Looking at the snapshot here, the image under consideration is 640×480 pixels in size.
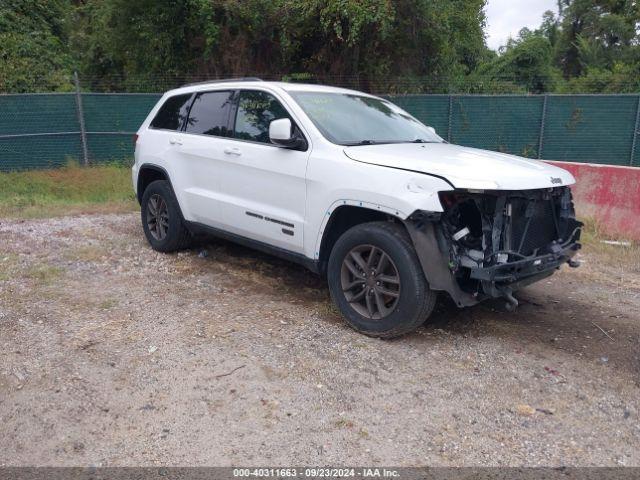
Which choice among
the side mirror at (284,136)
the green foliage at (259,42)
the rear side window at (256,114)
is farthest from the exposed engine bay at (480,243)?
the green foliage at (259,42)

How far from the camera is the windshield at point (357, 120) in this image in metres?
4.77

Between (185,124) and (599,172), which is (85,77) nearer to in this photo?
(185,124)

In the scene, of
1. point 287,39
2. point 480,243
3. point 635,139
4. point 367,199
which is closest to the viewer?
point 480,243

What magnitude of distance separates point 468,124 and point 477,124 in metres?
0.20

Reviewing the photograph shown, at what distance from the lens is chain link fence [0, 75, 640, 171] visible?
493 inches

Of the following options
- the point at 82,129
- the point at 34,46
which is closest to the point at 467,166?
the point at 82,129

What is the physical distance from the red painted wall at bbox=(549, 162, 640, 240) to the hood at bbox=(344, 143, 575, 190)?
3402mm

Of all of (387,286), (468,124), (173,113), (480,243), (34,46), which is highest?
(34,46)

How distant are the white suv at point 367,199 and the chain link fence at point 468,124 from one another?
7.79 m

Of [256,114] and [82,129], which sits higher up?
[256,114]

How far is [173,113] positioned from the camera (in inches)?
248

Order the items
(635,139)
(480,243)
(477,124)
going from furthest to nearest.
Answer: (477,124) < (635,139) < (480,243)

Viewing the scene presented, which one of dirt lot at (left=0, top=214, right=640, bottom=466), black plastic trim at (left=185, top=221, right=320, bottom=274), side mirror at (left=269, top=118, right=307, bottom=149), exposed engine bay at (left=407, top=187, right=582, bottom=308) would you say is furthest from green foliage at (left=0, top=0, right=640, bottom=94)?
exposed engine bay at (left=407, top=187, right=582, bottom=308)

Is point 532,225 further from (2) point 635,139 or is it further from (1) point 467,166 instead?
(2) point 635,139
